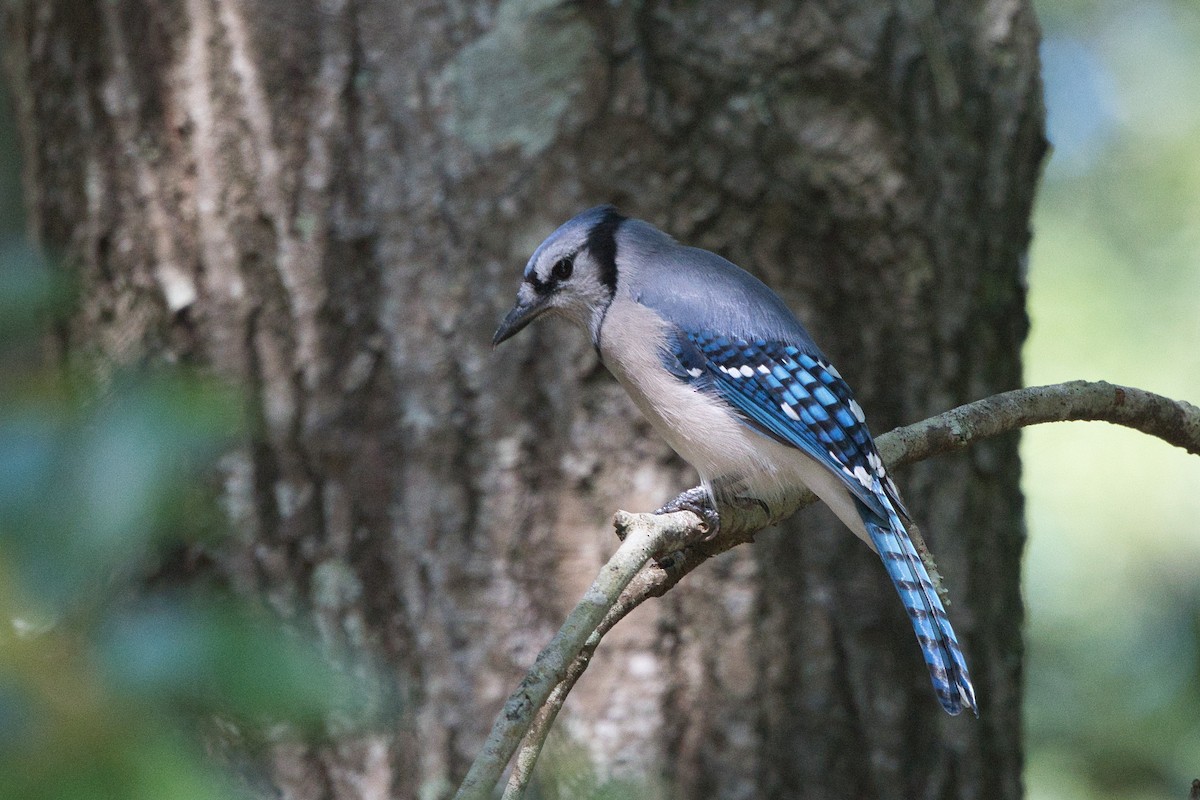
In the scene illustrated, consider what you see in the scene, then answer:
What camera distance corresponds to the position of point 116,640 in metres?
0.98

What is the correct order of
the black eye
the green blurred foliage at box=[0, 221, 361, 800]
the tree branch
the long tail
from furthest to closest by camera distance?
the black eye
the long tail
the tree branch
the green blurred foliage at box=[0, 221, 361, 800]

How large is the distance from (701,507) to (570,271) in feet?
1.89

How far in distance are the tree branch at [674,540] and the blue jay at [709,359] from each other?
10 centimetres

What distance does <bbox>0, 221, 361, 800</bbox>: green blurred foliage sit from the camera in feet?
2.97

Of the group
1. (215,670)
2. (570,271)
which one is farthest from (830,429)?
(215,670)

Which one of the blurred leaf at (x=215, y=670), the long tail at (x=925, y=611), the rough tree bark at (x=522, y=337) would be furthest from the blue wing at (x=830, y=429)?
the blurred leaf at (x=215, y=670)

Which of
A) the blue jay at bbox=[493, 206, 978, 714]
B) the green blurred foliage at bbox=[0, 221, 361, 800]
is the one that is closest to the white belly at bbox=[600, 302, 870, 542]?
the blue jay at bbox=[493, 206, 978, 714]

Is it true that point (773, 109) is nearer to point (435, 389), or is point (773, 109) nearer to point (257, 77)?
point (435, 389)

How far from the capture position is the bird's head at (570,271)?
2.23m

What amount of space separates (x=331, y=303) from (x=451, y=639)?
673 millimetres

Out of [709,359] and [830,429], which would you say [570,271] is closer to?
[709,359]

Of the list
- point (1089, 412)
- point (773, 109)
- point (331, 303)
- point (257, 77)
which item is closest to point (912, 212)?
point (773, 109)

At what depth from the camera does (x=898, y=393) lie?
8.07 ft

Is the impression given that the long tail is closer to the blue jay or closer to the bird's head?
the blue jay
